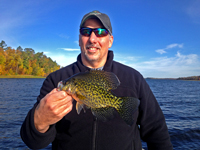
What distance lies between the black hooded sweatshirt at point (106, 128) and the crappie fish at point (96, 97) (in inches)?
15.6

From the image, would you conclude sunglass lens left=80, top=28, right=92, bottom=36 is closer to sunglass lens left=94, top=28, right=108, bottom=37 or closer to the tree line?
sunglass lens left=94, top=28, right=108, bottom=37

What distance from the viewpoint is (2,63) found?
293 feet

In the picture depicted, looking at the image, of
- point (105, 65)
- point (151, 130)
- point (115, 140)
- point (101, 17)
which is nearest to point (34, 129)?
point (115, 140)

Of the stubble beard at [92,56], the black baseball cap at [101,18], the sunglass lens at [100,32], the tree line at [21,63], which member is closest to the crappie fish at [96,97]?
the stubble beard at [92,56]

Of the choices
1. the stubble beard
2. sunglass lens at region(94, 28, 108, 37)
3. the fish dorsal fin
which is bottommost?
the fish dorsal fin

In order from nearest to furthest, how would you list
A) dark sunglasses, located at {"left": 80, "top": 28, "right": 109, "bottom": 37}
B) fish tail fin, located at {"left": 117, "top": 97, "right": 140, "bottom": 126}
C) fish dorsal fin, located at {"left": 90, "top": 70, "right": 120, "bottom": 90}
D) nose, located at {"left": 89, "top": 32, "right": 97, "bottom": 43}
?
fish tail fin, located at {"left": 117, "top": 97, "right": 140, "bottom": 126} → fish dorsal fin, located at {"left": 90, "top": 70, "right": 120, "bottom": 90} → nose, located at {"left": 89, "top": 32, "right": 97, "bottom": 43} → dark sunglasses, located at {"left": 80, "top": 28, "right": 109, "bottom": 37}

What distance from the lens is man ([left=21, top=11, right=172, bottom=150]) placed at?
9.25 feet

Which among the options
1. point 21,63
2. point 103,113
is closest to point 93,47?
point 103,113

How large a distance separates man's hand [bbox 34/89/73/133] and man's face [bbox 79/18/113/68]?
124 centimetres

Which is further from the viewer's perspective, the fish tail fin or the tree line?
the tree line

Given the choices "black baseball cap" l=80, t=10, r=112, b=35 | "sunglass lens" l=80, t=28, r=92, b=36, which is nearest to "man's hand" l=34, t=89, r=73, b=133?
"sunglass lens" l=80, t=28, r=92, b=36

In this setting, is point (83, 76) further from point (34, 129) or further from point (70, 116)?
point (34, 129)

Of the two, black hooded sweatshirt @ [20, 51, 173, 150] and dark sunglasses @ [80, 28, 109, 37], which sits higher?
dark sunglasses @ [80, 28, 109, 37]

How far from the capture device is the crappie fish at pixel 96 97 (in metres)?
2.58
